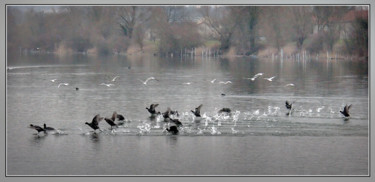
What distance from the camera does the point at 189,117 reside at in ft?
58.5

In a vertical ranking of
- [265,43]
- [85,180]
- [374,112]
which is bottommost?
[85,180]

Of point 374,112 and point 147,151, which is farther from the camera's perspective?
point 147,151

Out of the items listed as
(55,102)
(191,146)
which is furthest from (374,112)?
(55,102)

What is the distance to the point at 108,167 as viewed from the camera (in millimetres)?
13305

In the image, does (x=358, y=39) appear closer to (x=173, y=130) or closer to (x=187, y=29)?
(x=187, y=29)

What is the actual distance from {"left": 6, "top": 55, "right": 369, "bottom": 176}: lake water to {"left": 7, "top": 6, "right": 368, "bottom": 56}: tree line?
0.96 meters

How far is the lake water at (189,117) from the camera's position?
13.6m

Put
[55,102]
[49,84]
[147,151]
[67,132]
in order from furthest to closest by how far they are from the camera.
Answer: [49,84], [55,102], [67,132], [147,151]

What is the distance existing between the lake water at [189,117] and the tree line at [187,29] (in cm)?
96

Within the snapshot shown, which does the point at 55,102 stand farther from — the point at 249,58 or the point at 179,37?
the point at 249,58

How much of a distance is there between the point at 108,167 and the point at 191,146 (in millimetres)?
2007

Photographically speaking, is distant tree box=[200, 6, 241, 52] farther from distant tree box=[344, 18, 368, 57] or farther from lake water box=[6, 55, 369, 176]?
distant tree box=[344, 18, 368, 57]

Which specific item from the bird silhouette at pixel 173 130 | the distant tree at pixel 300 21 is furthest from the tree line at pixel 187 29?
the bird silhouette at pixel 173 130

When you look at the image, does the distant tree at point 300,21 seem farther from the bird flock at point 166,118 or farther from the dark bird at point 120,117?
the dark bird at point 120,117
